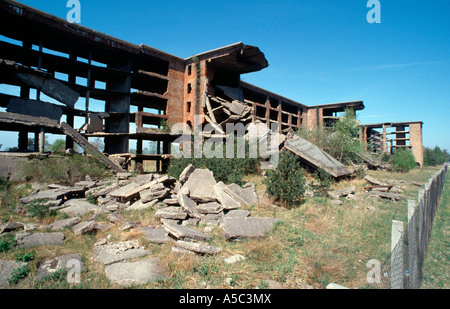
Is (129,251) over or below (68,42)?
below

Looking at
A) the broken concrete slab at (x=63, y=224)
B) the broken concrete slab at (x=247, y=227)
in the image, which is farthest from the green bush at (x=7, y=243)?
the broken concrete slab at (x=247, y=227)

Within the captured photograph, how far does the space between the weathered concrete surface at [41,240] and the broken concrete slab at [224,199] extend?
12.7 ft

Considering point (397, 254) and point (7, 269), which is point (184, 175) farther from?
point (397, 254)

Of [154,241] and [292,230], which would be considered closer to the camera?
[154,241]

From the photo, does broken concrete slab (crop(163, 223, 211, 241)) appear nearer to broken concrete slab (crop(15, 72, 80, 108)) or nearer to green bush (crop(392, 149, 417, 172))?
broken concrete slab (crop(15, 72, 80, 108))

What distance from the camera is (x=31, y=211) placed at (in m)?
5.96

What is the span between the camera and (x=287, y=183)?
277 inches

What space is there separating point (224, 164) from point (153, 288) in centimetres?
685

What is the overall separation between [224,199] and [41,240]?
4325 mm

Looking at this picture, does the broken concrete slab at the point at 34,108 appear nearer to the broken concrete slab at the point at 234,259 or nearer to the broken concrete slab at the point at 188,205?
the broken concrete slab at the point at 188,205

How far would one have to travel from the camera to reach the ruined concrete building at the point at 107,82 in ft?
38.4

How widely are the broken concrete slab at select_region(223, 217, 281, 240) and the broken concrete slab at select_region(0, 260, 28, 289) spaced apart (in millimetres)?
3505
